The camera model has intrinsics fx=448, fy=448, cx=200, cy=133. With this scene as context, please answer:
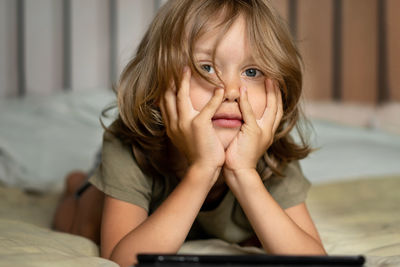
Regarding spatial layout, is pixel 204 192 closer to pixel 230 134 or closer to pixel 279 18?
pixel 230 134

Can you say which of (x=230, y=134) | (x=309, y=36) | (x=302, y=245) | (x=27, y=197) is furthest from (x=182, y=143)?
(x=309, y=36)

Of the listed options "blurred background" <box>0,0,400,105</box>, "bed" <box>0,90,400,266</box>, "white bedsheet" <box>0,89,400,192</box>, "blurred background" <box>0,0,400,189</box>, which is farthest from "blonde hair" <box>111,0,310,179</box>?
"blurred background" <box>0,0,400,105</box>

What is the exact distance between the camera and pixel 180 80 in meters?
0.74

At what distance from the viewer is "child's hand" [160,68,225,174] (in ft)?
2.30

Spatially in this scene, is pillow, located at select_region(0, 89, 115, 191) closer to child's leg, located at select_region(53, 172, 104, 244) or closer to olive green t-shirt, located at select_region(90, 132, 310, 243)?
child's leg, located at select_region(53, 172, 104, 244)

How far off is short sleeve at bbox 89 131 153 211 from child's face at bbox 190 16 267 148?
183mm

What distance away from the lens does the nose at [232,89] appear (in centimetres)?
72

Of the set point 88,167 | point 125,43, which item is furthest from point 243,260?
point 125,43

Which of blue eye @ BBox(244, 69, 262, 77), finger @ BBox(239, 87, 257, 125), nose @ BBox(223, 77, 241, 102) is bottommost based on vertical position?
finger @ BBox(239, 87, 257, 125)

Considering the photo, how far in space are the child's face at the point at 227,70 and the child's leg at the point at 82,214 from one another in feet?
1.39

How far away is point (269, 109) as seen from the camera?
768mm

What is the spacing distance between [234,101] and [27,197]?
0.87m

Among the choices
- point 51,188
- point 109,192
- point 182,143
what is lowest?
point 51,188

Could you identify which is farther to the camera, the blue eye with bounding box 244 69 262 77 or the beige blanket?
the blue eye with bounding box 244 69 262 77
